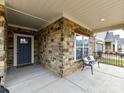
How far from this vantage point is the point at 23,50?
193 inches

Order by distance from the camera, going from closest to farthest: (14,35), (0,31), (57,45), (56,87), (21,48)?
(0,31)
(56,87)
(57,45)
(14,35)
(21,48)

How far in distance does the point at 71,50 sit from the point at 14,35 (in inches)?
134

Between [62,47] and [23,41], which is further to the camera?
[23,41]

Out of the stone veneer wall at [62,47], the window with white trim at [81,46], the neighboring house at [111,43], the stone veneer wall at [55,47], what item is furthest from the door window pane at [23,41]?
the neighboring house at [111,43]

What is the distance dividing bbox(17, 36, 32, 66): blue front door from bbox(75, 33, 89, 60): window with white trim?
10.2 feet

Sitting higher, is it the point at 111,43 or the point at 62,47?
the point at 111,43

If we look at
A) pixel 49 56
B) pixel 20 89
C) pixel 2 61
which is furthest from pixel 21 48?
pixel 20 89

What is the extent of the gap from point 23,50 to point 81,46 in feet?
11.6

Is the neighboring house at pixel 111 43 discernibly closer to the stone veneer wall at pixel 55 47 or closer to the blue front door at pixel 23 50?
the stone veneer wall at pixel 55 47

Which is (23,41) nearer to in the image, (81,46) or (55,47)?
(55,47)

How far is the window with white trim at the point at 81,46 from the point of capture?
411 centimetres

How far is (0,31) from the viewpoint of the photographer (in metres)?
2.25

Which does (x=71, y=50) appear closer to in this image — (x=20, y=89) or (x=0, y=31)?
(x=20, y=89)

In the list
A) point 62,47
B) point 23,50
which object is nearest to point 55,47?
point 62,47
